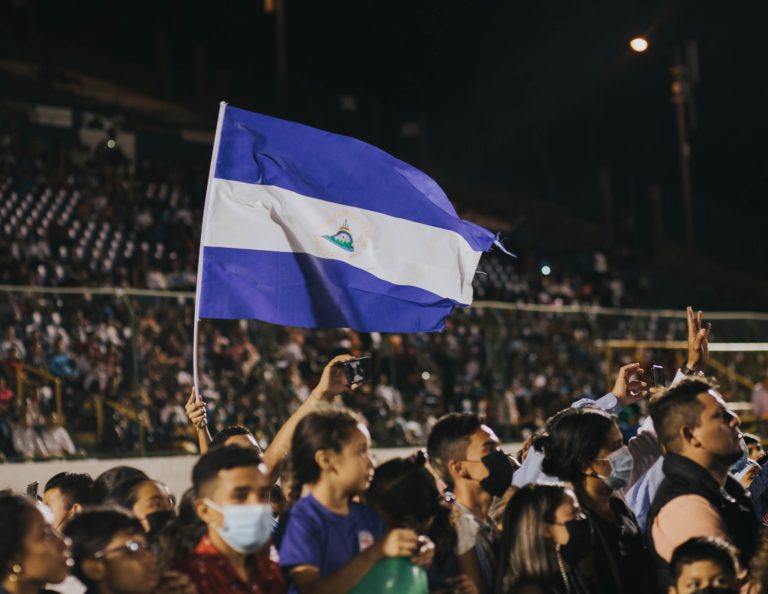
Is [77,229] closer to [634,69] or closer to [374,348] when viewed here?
[374,348]

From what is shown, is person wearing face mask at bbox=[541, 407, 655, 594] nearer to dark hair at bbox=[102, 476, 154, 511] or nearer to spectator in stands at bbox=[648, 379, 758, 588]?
spectator in stands at bbox=[648, 379, 758, 588]

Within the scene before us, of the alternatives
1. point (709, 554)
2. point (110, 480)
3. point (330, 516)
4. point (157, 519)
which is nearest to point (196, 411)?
point (110, 480)

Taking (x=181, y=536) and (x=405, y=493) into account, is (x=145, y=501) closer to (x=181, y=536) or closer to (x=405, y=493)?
(x=181, y=536)

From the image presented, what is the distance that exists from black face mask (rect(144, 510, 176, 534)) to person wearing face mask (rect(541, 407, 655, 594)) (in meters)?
1.54

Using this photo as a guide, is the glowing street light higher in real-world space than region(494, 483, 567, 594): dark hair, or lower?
higher

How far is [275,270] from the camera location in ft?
22.7

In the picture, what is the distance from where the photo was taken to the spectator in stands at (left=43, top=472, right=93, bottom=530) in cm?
598

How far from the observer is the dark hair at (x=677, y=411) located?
17.6 feet

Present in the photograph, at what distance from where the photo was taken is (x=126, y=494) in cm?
530

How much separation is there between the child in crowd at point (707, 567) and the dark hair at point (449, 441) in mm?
970

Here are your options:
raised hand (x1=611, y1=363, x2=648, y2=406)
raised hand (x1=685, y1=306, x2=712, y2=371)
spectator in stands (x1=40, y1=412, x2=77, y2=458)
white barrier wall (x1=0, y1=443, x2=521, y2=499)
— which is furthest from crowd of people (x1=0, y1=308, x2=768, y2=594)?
spectator in stands (x1=40, y1=412, x2=77, y2=458)

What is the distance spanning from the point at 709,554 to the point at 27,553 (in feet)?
7.75

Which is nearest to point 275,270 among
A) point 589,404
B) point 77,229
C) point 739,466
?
point 589,404

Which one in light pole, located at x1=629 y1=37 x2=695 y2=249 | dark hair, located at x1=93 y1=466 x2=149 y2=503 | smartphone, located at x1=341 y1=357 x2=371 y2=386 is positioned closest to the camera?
dark hair, located at x1=93 y1=466 x2=149 y2=503
